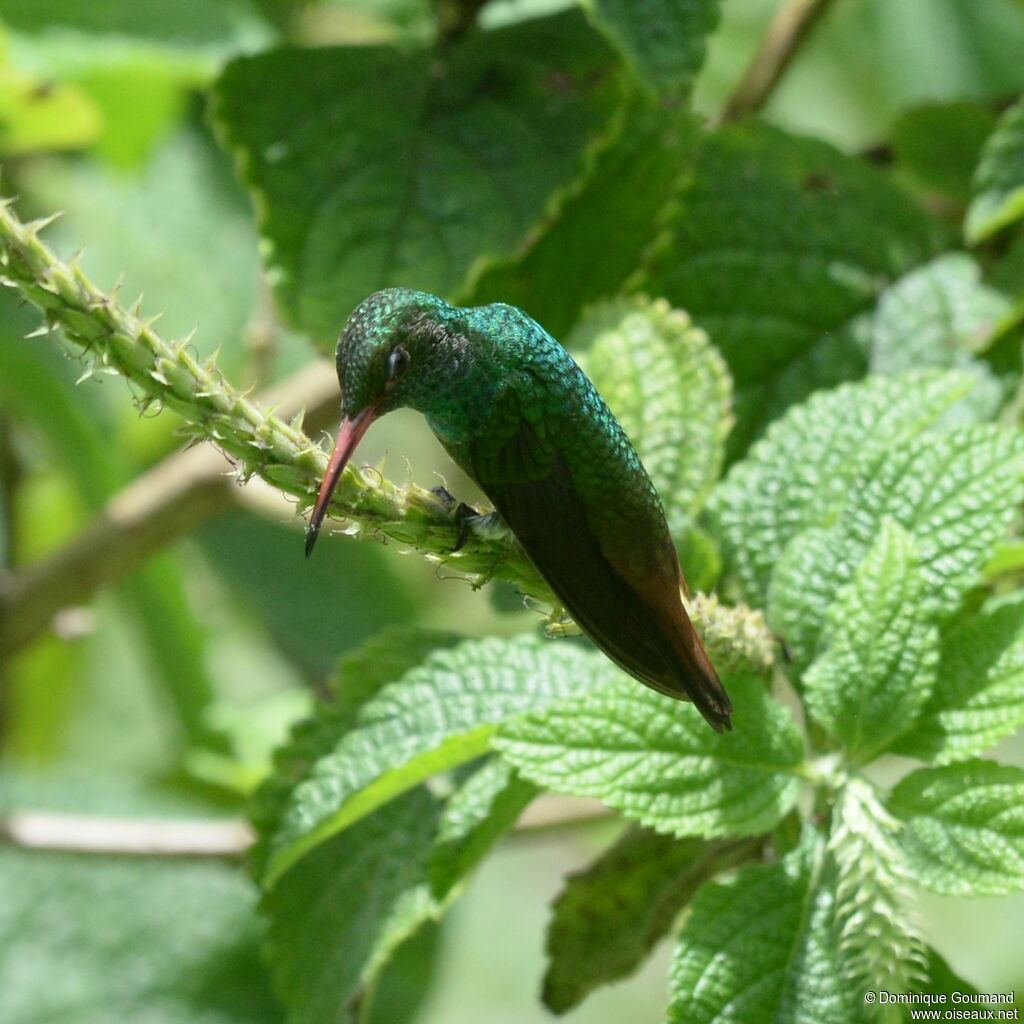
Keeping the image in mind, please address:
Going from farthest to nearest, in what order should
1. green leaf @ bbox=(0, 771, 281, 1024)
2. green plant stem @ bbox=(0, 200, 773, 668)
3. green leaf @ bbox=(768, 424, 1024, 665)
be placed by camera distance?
green leaf @ bbox=(0, 771, 281, 1024)
green leaf @ bbox=(768, 424, 1024, 665)
green plant stem @ bbox=(0, 200, 773, 668)

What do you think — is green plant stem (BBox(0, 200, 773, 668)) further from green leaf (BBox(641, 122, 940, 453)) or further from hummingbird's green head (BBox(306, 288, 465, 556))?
green leaf (BBox(641, 122, 940, 453))

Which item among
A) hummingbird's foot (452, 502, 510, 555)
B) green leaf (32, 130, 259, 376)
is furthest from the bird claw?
green leaf (32, 130, 259, 376)

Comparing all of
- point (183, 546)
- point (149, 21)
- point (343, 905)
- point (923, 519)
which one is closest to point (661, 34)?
point (923, 519)

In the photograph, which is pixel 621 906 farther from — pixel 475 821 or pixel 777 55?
pixel 777 55

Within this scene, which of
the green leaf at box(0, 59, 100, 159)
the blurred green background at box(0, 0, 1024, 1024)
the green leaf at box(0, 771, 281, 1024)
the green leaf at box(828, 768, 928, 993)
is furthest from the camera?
the green leaf at box(0, 771, 281, 1024)

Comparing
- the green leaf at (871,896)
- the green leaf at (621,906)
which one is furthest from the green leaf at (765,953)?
the green leaf at (621,906)

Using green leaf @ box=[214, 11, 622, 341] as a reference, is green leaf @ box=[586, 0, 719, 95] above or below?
above

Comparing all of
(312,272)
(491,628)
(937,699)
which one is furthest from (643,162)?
(491,628)
